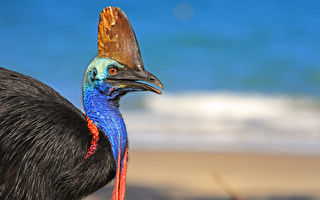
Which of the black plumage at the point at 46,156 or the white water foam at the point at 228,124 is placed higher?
the white water foam at the point at 228,124

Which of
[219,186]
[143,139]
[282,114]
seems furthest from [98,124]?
[282,114]

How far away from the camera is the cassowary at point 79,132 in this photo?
287 centimetres

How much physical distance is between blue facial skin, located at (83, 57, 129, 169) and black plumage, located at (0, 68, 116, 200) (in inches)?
2.3

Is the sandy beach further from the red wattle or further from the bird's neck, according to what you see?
the bird's neck

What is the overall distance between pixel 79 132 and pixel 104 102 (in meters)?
0.21

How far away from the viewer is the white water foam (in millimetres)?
10227

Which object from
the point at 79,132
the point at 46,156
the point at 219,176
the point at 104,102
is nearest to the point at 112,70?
the point at 104,102

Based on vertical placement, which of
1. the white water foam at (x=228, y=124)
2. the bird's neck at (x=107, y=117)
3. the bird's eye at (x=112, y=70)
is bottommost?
the bird's neck at (x=107, y=117)

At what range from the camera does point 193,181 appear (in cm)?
692

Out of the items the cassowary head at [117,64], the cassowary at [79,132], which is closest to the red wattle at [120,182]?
the cassowary at [79,132]

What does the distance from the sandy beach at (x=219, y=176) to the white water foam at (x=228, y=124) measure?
0.93 metres

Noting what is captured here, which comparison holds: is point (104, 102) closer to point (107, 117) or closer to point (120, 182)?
point (107, 117)

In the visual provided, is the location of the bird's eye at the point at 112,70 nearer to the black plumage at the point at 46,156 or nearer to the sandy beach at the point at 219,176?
the black plumage at the point at 46,156

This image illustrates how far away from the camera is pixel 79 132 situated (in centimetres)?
296
